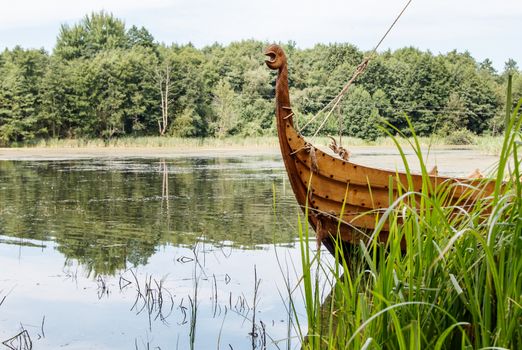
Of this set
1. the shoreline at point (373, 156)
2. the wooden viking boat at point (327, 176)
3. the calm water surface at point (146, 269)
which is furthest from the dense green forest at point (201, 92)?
the wooden viking boat at point (327, 176)

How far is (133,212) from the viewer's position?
9742 millimetres

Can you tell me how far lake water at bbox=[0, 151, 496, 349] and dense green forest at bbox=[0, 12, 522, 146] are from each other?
27919mm

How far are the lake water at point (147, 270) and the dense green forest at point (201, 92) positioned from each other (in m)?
27.9

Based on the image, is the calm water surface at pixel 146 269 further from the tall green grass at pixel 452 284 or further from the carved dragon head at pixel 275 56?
the carved dragon head at pixel 275 56

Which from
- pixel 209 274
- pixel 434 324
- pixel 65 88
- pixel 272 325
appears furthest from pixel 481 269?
pixel 65 88

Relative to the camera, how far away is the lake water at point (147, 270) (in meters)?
4.15

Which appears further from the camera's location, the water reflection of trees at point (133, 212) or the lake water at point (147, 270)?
the water reflection of trees at point (133, 212)

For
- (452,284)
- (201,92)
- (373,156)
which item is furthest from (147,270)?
(201,92)

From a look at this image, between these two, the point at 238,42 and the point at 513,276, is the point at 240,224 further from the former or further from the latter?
the point at 238,42

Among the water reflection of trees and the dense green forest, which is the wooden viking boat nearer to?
the water reflection of trees

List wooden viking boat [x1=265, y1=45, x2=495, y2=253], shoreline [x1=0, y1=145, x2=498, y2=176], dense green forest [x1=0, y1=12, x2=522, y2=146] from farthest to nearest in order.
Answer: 1. dense green forest [x1=0, y1=12, x2=522, y2=146]
2. shoreline [x1=0, y1=145, x2=498, y2=176]
3. wooden viking boat [x1=265, y1=45, x2=495, y2=253]

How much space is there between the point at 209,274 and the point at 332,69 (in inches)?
1650

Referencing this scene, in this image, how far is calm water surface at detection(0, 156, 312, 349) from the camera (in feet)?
13.7

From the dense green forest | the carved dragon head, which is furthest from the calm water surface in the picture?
the dense green forest
